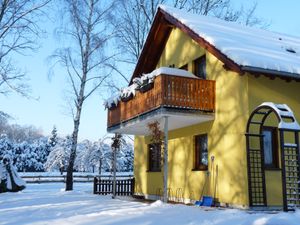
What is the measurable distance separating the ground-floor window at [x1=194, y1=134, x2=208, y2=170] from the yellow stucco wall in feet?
0.63

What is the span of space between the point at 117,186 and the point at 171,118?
7.64 metres

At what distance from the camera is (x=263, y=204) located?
39.8 ft

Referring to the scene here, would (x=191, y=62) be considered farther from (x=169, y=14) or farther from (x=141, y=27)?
(x=141, y=27)

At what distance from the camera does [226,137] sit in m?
13.1

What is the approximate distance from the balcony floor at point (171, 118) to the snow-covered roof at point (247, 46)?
2350mm

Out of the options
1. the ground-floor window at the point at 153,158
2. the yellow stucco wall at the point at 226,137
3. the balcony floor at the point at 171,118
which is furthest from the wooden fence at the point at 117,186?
the yellow stucco wall at the point at 226,137

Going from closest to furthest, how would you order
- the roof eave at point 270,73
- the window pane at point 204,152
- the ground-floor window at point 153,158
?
the roof eave at point 270,73 < the window pane at point 204,152 < the ground-floor window at point 153,158

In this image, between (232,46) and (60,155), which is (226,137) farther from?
(60,155)

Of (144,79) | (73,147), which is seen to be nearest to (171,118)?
(144,79)

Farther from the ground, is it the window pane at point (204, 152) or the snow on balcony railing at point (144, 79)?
the snow on balcony railing at point (144, 79)

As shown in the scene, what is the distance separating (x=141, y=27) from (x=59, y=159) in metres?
36.1

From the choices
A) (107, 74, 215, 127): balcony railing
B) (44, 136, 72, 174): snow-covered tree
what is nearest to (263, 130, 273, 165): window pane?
(107, 74, 215, 127): balcony railing

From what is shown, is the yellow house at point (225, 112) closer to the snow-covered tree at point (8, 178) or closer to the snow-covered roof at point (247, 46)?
the snow-covered roof at point (247, 46)

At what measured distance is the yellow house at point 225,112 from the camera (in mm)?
12148
